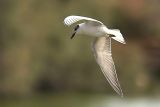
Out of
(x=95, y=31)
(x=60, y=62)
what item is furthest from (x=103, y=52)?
(x=60, y=62)

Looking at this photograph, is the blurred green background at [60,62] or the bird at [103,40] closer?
the bird at [103,40]

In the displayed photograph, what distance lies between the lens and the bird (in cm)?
671

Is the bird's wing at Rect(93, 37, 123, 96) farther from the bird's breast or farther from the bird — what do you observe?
the bird's breast

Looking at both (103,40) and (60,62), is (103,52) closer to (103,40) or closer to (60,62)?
(103,40)

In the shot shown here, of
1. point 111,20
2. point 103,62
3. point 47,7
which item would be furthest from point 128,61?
point 103,62

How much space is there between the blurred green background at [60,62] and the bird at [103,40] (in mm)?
9631

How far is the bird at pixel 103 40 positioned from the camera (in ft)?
22.0

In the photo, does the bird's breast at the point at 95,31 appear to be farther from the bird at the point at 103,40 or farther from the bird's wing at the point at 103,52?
the bird's wing at the point at 103,52

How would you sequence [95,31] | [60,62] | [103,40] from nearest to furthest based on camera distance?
[95,31]
[103,40]
[60,62]

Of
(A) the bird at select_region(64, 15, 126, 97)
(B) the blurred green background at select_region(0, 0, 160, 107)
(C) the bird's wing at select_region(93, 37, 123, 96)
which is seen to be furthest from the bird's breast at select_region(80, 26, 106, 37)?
(B) the blurred green background at select_region(0, 0, 160, 107)

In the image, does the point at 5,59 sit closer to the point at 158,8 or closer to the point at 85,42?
the point at 85,42

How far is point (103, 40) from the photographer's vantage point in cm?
740

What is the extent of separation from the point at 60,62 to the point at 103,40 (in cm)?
1175

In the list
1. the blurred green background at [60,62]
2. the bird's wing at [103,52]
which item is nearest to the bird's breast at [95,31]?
the bird's wing at [103,52]
